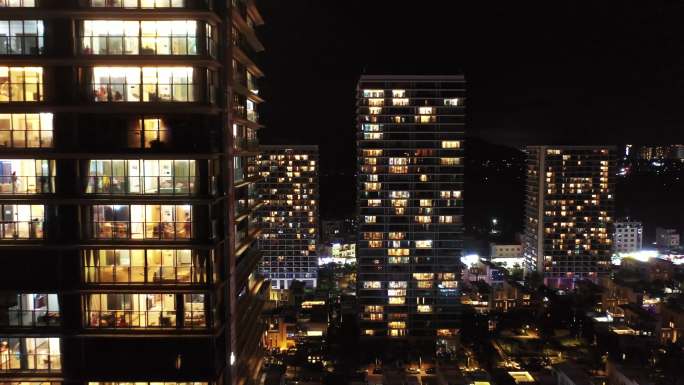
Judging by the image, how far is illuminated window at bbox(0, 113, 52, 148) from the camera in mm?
12766

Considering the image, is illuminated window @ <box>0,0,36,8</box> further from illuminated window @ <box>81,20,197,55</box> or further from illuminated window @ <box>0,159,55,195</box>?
illuminated window @ <box>0,159,55,195</box>

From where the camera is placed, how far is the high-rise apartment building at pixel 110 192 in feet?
41.5

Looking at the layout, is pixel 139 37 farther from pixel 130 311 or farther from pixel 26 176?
pixel 130 311

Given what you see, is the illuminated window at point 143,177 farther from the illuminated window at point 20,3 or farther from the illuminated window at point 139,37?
the illuminated window at point 20,3

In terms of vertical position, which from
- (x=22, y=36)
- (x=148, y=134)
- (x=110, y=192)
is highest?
(x=22, y=36)

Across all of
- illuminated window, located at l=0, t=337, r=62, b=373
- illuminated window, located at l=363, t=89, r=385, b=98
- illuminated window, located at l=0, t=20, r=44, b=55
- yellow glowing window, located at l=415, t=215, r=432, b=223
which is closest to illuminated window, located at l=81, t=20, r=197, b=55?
illuminated window, located at l=0, t=20, r=44, b=55

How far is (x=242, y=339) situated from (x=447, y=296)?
124 feet

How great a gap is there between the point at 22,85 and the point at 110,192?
11.5 feet

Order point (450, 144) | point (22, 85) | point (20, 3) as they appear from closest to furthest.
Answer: point (20, 3) → point (22, 85) → point (450, 144)

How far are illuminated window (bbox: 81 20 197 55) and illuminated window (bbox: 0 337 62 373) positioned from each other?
7.71 m

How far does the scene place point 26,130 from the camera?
12820 mm

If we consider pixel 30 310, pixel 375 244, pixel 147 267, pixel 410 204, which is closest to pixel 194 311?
pixel 147 267

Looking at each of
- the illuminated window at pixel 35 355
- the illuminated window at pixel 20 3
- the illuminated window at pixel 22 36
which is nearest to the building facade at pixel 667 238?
the illuminated window at pixel 35 355

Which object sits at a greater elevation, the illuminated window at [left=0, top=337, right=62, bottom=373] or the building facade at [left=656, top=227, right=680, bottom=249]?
the illuminated window at [left=0, top=337, right=62, bottom=373]
